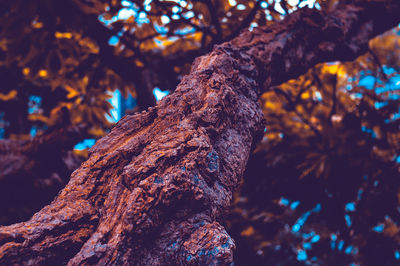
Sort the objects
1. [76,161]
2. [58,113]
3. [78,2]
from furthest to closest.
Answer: [58,113] < [76,161] < [78,2]

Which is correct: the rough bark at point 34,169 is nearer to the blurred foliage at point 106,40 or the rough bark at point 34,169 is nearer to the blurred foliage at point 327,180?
the blurred foliage at point 106,40

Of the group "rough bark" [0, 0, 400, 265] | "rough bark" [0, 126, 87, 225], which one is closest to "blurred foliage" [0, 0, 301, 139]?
"rough bark" [0, 126, 87, 225]

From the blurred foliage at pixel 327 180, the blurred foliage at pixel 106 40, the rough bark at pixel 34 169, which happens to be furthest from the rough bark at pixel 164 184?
the rough bark at pixel 34 169

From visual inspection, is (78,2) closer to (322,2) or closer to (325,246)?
(322,2)

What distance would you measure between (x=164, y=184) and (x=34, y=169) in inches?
105

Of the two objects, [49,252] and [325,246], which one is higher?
[49,252]

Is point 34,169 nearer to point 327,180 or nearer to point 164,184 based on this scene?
point 164,184

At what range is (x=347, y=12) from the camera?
246cm

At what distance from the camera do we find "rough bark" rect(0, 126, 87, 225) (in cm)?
311

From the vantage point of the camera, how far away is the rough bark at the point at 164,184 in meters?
1.05

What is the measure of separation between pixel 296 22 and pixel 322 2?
0.19m

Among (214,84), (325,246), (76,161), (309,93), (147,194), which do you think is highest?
(76,161)

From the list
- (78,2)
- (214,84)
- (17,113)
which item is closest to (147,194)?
(214,84)

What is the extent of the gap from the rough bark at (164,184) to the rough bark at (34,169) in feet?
6.30
